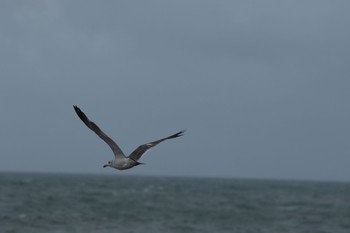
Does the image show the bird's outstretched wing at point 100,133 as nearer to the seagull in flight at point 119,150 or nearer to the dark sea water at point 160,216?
the seagull in flight at point 119,150

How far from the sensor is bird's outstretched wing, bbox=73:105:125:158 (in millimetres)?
9031

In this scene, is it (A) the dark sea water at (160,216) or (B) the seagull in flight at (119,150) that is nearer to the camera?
(B) the seagull in flight at (119,150)

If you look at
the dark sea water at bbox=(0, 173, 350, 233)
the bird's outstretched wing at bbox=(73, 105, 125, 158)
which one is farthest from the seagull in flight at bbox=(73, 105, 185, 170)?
the dark sea water at bbox=(0, 173, 350, 233)

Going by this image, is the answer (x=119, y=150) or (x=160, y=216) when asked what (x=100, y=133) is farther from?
(x=160, y=216)

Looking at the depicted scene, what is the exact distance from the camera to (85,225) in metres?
30.1

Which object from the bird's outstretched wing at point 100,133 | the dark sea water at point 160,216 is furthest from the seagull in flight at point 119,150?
the dark sea water at point 160,216

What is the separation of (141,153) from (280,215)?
29882mm

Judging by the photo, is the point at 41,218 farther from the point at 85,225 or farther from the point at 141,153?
the point at 141,153

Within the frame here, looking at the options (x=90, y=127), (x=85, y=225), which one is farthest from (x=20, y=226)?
(x=90, y=127)

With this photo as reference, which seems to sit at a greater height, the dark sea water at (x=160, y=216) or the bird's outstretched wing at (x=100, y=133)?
the bird's outstretched wing at (x=100, y=133)

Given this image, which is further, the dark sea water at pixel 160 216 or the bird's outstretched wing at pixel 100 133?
the dark sea water at pixel 160 216

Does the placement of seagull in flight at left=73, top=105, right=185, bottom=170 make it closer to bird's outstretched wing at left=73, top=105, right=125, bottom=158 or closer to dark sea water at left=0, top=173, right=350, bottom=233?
bird's outstretched wing at left=73, top=105, right=125, bottom=158

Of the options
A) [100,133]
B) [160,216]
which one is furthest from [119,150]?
[160,216]

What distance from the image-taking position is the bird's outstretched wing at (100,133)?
9031 mm
